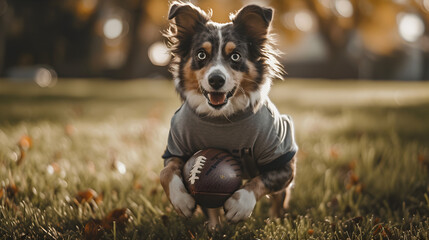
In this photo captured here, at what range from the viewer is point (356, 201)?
3115mm

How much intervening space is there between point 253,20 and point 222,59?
1.23ft

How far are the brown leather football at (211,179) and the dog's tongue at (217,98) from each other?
12.9 inches

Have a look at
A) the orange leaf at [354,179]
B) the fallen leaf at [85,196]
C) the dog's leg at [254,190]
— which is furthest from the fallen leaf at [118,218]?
the orange leaf at [354,179]

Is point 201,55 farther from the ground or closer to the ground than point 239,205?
farther from the ground

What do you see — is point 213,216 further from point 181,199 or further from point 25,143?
point 25,143

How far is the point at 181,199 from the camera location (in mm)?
2393

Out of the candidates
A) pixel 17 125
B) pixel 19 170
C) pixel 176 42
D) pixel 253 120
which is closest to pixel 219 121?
pixel 253 120

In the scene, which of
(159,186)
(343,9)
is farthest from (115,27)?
(159,186)

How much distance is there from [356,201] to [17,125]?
484 cm

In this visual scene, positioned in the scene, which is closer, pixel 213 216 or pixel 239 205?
pixel 239 205

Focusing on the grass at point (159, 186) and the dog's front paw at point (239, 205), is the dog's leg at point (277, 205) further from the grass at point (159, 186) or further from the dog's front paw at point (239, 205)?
the dog's front paw at point (239, 205)

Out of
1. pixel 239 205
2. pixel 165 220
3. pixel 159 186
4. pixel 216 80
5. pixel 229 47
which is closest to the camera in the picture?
pixel 239 205

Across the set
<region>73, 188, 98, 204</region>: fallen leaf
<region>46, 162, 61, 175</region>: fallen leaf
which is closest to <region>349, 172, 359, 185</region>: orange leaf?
<region>73, 188, 98, 204</region>: fallen leaf

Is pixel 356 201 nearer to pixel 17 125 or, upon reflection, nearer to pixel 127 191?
pixel 127 191
